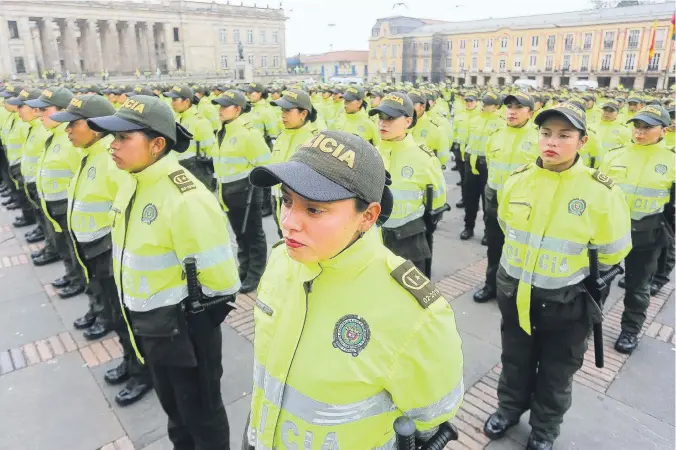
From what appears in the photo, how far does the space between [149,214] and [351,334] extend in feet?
5.93

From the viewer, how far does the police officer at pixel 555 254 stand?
10.1 ft

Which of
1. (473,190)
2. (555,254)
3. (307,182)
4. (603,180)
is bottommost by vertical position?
(473,190)

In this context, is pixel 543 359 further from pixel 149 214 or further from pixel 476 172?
pixel 476 172

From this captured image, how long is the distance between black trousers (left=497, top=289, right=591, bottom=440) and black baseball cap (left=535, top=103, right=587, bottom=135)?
1214 millimetres

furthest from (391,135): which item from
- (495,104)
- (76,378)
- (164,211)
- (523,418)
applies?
(495,104)

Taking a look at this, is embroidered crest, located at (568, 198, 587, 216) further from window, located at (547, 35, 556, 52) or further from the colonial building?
window, located at (547, 35, 556, 52)

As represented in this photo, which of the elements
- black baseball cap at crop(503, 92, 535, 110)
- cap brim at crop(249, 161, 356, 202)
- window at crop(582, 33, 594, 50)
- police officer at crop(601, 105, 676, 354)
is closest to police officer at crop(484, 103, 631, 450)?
police officer at crop(601, 105, 676, 354)

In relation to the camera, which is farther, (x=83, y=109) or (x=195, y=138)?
(x=195, y=138)

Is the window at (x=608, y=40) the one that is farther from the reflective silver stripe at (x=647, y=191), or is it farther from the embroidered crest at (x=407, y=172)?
the embroidered crest at (x=407, y=172)

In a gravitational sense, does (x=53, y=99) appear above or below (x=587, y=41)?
below

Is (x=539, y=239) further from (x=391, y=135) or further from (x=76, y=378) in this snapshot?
(x=76, y=378)

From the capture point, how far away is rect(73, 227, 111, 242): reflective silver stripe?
400 cm

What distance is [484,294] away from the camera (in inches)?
228

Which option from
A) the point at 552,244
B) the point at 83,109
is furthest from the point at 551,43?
the point at 83,109
